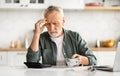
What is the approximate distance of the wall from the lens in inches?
182

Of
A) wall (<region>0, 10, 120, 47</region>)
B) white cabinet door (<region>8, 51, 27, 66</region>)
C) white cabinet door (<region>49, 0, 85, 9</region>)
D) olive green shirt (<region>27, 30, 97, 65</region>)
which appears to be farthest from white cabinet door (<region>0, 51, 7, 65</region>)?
olive green shirt (<region>27, 30, 97, 65</region>)

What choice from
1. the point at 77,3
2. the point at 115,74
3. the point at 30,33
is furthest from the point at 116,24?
the point at 115,74

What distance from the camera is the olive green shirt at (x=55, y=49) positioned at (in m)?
2.60

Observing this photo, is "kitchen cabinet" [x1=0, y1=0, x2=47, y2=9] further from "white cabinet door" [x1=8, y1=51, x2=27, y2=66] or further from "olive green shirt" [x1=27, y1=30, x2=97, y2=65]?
"olive green shirt" [x1=27, y1=30, x2=97, y2=65]

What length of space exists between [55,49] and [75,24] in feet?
6.87

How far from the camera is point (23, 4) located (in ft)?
14.0

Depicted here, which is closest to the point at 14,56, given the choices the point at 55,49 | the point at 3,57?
the point at 3,57

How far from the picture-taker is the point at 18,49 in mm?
4234

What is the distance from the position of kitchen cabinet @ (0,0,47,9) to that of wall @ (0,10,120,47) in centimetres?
35

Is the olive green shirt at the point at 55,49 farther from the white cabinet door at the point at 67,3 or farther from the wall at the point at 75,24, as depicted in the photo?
the wall at the point at 75,24

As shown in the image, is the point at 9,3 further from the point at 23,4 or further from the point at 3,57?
the point at 3,57

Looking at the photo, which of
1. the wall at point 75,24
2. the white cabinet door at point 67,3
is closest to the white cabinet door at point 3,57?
the wall at point 75,24

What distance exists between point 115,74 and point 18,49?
2.41 m

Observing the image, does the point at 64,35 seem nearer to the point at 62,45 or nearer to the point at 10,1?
the point at 62,45
